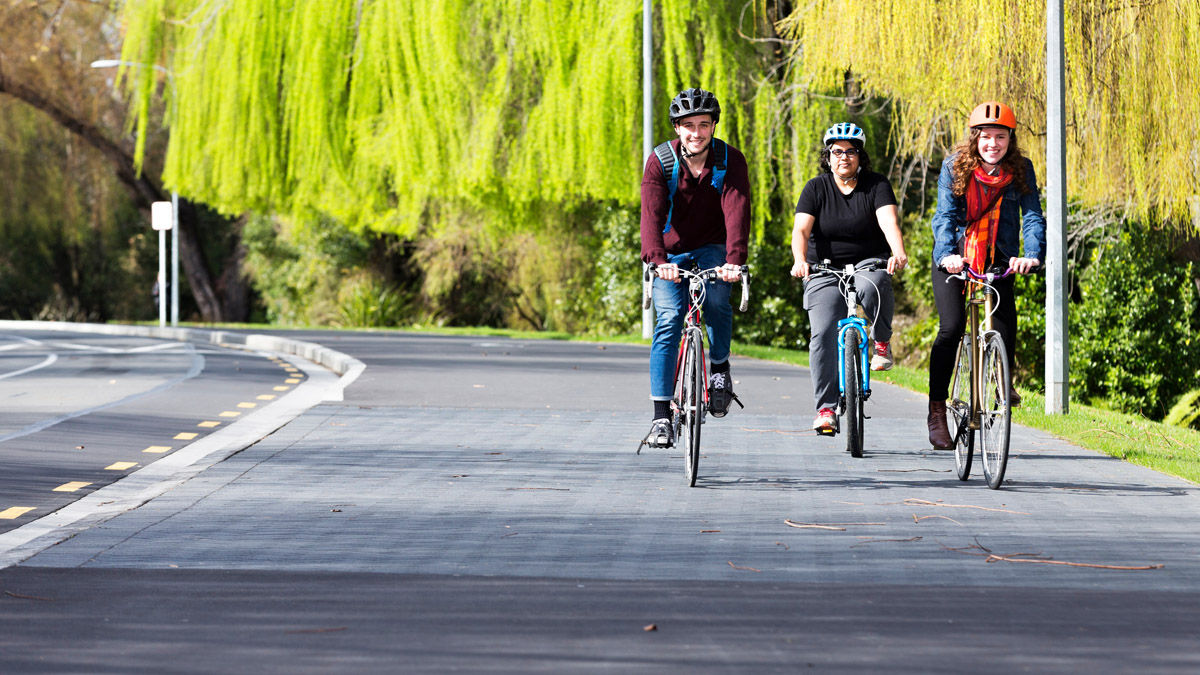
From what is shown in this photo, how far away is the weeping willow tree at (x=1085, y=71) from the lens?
13.8 meters

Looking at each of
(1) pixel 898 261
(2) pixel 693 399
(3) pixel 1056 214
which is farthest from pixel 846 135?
(3) pixel 1056 214

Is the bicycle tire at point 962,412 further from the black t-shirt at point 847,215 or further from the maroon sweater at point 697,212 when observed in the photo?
the maroon sweater at point 697,212

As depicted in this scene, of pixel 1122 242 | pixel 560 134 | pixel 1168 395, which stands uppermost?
pixel 560 134

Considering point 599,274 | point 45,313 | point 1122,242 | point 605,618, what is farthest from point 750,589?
point 45,313

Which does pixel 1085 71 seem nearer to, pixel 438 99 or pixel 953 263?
pixel 953 263

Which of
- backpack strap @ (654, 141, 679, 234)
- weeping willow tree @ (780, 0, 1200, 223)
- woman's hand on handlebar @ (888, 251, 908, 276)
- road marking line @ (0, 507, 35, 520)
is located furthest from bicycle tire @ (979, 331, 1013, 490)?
weeping willow tree @ (780, 0, 1200, 223)

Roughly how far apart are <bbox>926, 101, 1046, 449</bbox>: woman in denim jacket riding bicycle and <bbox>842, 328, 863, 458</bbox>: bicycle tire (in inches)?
20.9

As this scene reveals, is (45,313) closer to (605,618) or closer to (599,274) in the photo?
(599,274)

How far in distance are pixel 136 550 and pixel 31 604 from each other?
999mm

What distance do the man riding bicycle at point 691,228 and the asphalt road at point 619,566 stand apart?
1.87 feet

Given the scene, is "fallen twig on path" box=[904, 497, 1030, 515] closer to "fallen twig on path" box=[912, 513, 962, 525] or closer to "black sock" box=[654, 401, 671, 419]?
"fallen twig on path" box=[912, 513, 962, 525]

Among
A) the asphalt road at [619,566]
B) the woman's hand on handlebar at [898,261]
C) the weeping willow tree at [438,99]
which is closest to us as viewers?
the asphalt road at [619,566]

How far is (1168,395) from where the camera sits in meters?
19.9

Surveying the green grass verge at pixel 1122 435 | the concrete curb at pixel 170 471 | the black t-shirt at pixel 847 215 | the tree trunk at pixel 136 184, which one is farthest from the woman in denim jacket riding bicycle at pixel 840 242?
the tree trunk at pixel 136 184
